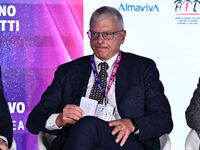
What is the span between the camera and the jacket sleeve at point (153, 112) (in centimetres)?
306

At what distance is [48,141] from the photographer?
333 centimetres

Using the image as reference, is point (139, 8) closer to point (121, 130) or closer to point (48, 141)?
point (48, 141)

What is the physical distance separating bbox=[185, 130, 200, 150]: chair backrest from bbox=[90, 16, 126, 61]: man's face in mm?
959

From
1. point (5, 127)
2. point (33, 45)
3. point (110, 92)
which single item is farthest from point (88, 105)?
point (33, 45)

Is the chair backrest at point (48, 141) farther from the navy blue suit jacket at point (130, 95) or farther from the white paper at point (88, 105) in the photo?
the white paper at point (88, 105)

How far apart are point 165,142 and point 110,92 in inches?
24.5

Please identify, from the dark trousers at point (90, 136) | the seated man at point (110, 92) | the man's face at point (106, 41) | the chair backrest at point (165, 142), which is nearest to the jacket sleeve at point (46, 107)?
the seated man at point (110, 92)

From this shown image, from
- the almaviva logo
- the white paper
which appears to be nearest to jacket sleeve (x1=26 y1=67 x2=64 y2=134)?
the white paper

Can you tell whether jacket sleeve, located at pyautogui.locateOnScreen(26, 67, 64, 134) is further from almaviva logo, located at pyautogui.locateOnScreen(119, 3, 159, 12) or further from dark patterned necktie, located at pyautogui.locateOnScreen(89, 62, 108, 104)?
Result: almaviva logo, located at pyautogui.locateOnScreen(119, 3, 159, 12)

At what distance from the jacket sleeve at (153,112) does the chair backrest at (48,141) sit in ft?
0.28

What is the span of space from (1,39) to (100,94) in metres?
1.62

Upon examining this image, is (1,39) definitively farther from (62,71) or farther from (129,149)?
(129,149)

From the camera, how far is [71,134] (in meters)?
2.72

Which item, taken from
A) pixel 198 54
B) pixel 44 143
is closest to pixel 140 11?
pixel 198 54
